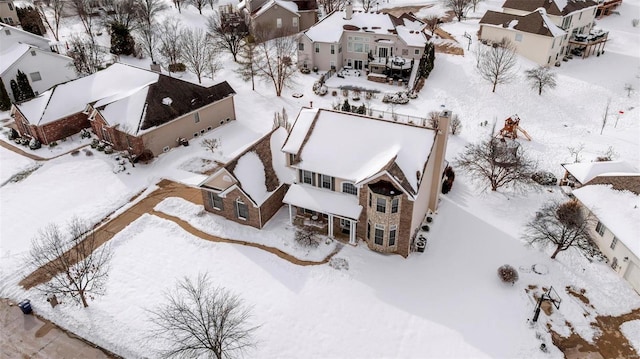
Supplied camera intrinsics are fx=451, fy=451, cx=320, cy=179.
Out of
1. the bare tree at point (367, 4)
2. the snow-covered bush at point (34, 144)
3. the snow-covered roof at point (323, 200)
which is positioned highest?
the bare tree at point (367, 4)

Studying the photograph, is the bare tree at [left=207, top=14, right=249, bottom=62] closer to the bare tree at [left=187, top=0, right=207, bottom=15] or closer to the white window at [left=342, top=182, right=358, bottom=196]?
the bare tree at [left=187, top=0, right=207, bottom=15]

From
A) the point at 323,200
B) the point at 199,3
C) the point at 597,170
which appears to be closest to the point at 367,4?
the point at 199,3

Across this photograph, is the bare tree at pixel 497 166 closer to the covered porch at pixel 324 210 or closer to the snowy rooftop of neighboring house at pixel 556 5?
the covered porch at pixel 324 210

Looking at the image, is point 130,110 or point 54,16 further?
point 54,16

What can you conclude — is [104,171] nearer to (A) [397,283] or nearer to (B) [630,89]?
(A) [397,283]

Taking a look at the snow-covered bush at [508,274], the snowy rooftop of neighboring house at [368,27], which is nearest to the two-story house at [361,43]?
the snowy rooftop of neighboring house at [368,27]

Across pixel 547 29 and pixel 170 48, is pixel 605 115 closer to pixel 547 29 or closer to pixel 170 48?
pixel 547 29

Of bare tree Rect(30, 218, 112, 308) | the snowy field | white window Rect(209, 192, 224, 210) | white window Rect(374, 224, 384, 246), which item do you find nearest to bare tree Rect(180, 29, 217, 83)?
the snowy field
